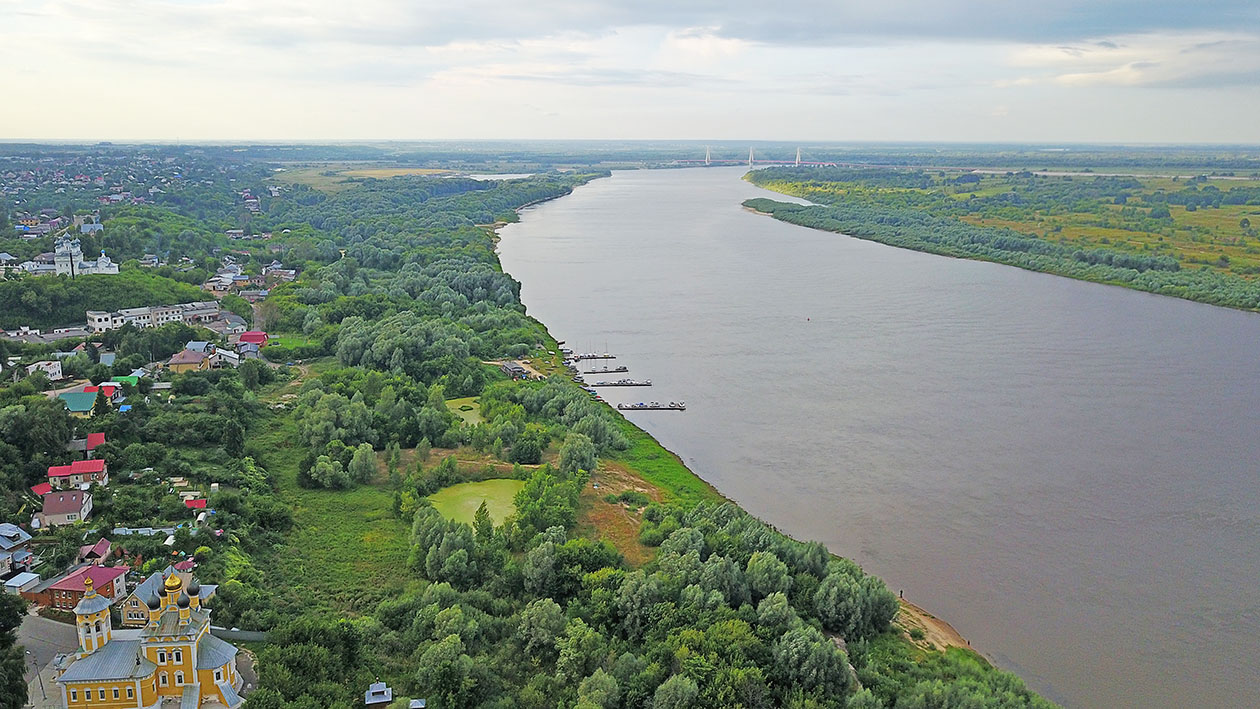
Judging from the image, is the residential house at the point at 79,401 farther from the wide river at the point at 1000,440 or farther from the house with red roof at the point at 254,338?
the wide river at the point at 1000,440

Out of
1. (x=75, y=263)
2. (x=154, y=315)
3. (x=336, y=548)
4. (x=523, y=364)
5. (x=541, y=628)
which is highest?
(x=75, y=263)

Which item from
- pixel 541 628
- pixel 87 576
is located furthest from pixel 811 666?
pixel 87 576

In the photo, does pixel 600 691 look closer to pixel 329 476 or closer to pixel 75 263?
pixel 329 476

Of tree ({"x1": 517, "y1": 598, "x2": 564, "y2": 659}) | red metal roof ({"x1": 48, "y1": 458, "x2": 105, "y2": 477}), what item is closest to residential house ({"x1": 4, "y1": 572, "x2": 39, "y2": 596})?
red metal roof ({"x1": 48, "y1": 458, "x2": 105, "y2": 477})

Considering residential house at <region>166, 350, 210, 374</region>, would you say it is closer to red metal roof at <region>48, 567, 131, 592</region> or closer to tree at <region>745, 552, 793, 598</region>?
red metal roof at <region>48, 567, 131, 592</region>

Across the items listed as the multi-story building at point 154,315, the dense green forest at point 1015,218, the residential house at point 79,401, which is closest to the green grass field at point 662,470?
the residential house at point 79,401

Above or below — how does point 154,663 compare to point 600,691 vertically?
above
